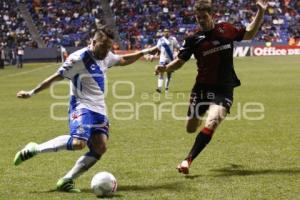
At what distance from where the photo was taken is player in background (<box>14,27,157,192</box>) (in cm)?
642

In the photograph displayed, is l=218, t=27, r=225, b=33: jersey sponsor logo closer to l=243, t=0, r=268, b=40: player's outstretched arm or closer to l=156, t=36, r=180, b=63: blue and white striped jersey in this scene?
l=243, t=0, r=268, b=40: player's outstretched arm

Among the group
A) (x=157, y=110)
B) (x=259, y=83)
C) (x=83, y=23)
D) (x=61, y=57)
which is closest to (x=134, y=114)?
(x=157, y=110)

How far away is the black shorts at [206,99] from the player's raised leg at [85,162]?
181 cm

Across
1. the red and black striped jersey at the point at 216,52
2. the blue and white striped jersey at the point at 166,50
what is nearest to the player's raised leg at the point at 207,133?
the red and black striped jersey at the point at 216,52

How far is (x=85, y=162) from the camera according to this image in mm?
6531

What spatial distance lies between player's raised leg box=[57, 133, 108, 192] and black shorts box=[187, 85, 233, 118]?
1808 mm

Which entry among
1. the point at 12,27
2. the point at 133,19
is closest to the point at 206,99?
the point at 12,27

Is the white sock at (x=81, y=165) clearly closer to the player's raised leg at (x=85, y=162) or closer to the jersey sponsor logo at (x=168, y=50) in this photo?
the player's raised leg at (x=85, y=162)

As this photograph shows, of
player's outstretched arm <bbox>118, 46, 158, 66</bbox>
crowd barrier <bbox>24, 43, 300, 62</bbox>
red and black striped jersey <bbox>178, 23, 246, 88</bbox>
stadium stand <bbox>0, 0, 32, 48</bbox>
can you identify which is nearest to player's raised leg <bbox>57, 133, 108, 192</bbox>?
player's outstretched arm <bbox>118, 46, 158, 66</bbox>

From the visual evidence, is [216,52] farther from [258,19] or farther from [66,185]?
[66,185]

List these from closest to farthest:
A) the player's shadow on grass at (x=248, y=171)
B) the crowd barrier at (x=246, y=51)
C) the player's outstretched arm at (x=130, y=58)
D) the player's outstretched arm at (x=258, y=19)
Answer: the player's outstretched arm at (x=130, y=58), the player's shadow on grass at (x=248, y=171), the player's outstretched arm at (x=258, y=19), the crowd barrier at (x=246, y=51)

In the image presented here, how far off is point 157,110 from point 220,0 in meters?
40.9

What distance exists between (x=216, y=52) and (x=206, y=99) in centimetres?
69

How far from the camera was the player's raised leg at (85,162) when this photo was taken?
6.46 m
